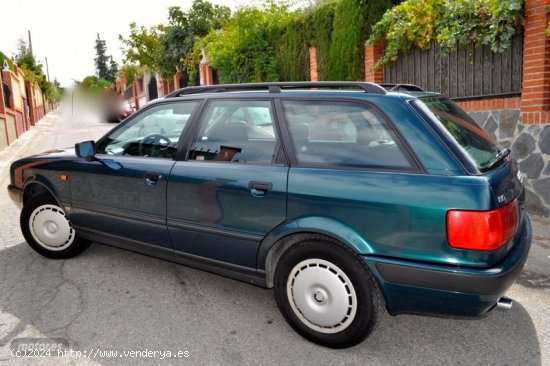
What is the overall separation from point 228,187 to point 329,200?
758 mm

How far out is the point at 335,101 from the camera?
9.18 ft

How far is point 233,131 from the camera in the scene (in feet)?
10.7

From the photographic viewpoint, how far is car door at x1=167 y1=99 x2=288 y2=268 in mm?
2883

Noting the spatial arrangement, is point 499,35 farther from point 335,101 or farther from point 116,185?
point 116,185

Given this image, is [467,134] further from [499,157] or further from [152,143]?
[152,143]

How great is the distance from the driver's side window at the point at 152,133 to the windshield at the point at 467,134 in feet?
5.81

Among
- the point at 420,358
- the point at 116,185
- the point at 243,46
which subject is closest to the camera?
the point at 420,358

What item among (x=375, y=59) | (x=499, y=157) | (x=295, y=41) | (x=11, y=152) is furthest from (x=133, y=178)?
(x=11, y=152)

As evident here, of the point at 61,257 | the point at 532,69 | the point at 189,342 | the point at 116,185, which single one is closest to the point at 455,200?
the point at 189,342

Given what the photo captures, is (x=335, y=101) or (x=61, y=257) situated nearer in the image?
(x=335, y=101)

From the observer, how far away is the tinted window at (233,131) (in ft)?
10.1

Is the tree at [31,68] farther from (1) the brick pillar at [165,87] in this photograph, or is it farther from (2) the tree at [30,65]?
(1) the brick pillar at [165,87]

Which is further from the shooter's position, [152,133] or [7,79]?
[7,79]

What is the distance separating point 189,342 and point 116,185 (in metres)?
1.52
